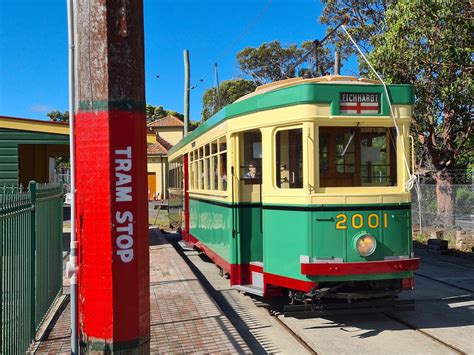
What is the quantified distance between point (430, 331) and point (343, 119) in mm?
2892

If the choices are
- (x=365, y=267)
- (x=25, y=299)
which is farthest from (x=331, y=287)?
(x=25, y=299)

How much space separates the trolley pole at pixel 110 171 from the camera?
2900 mm

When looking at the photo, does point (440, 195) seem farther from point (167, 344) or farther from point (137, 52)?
point (137, 52)

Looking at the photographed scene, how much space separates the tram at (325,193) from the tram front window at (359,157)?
0.01m

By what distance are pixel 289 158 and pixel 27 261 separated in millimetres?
3400

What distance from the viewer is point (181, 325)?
6.45m

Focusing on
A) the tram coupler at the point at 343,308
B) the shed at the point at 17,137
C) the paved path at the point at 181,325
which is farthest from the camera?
the shed at the point at 17,137

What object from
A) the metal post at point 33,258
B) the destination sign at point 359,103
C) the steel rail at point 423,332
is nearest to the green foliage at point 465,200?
the steel rail at point 423,332

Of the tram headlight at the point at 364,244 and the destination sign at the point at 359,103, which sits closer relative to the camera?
the tram headlight at the point at 364,244

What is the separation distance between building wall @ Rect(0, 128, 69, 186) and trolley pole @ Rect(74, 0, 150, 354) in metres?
12.8

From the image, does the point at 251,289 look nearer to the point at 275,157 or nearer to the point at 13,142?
the point at 275,157

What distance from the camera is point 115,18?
9.48ft

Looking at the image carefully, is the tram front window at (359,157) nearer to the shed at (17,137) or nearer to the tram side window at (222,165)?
the tram side window at (222,165)

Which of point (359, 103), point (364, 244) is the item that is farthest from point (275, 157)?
point (364, 244)
